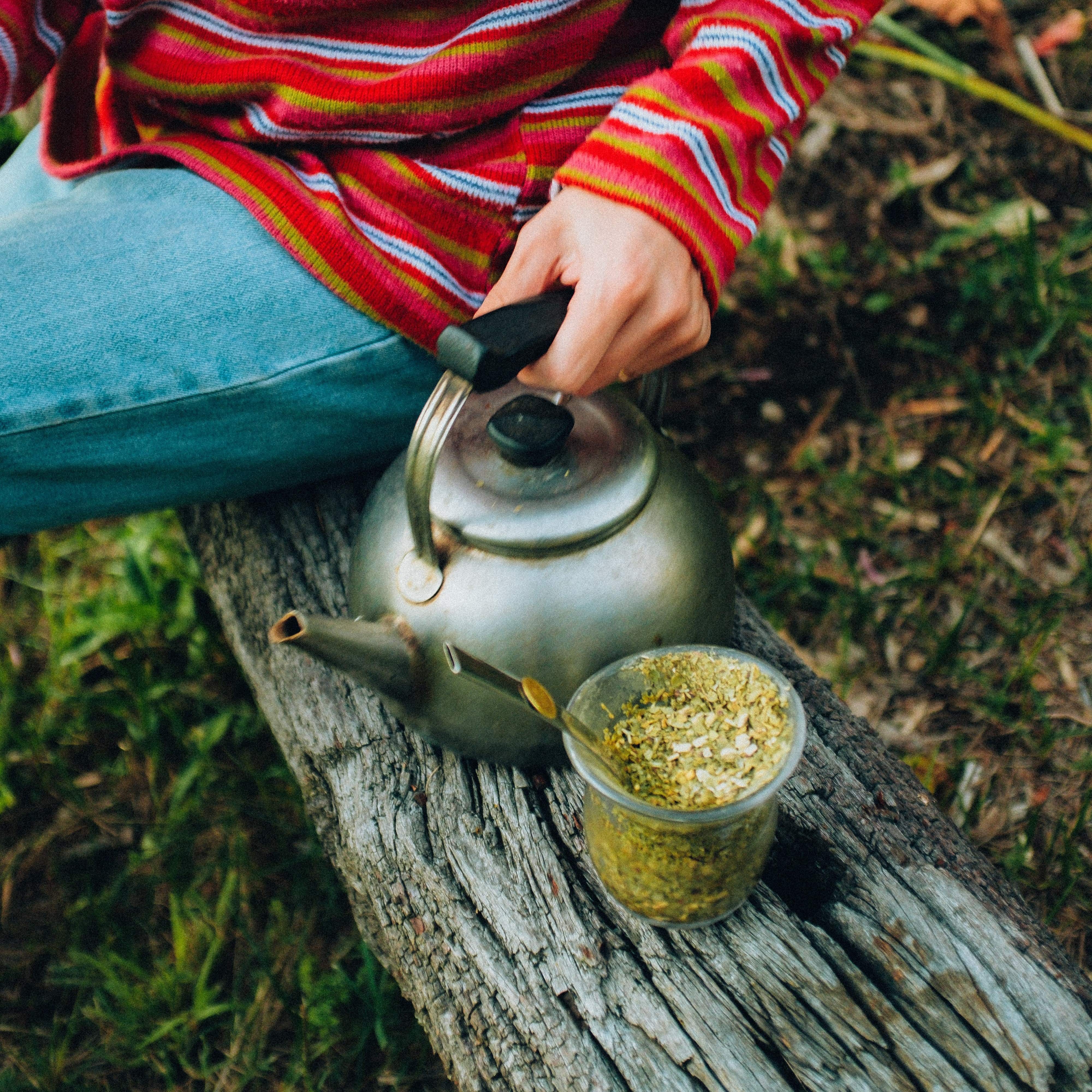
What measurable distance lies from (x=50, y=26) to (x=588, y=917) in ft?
4.92

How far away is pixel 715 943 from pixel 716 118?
3.04 feet

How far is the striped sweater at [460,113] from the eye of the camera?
1060 millimetres

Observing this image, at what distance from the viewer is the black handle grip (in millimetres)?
826

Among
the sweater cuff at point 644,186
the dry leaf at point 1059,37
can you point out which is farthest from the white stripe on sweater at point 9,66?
the dry leaf at point 1059,37

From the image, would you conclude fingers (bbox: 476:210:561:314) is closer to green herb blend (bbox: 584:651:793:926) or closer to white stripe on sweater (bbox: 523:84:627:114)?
white stripe on sweater (bbox: 523:84:627:114)

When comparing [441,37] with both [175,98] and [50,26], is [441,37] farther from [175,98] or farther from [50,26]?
[50,26]

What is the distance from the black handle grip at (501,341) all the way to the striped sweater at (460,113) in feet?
0.69

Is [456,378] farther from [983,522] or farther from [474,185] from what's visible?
[983,522]

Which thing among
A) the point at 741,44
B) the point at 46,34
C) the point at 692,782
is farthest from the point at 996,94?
the point at 692,782

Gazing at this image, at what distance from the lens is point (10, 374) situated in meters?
1.13

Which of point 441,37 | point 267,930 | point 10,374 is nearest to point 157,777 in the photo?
point 267,930

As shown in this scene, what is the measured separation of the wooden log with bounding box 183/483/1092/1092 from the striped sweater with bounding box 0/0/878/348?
→ 0.61 metres

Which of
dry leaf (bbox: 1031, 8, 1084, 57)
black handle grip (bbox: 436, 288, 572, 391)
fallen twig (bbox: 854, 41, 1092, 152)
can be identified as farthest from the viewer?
dry leaf (bbox: 1031, 8, 1084, 57)

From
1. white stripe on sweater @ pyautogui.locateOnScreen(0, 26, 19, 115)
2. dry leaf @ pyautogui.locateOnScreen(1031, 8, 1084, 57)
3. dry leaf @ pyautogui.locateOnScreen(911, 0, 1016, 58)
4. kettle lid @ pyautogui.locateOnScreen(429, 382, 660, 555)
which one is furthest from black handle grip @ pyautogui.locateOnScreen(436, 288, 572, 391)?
dry leaf @ pyautogui.locateOnScreen(1031, 8, 1084, 57)
